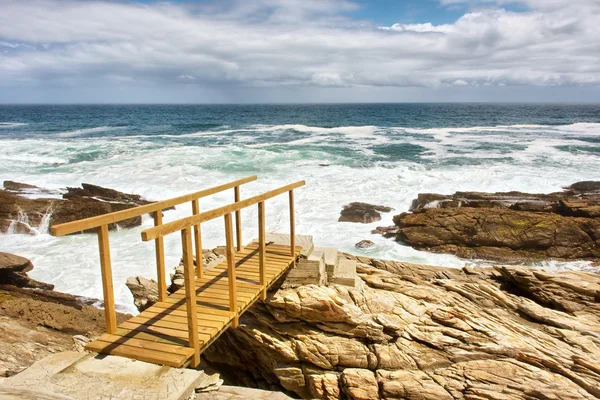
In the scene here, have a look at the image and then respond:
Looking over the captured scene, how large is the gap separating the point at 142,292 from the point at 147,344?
3669 mm

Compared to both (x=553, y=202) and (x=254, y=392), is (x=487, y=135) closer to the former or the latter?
(x=553, y=202)

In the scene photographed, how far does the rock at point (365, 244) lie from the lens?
602 inches

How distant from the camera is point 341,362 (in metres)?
6.85

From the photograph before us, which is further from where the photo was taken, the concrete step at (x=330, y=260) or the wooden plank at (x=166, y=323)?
the concrete step at (x=330, y=260)

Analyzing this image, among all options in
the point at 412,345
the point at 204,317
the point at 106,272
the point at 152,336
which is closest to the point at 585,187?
the point at 412,345

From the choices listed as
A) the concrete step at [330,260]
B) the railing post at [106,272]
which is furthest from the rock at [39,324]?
the concrete step at [330,260]

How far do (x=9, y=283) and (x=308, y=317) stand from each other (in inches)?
360

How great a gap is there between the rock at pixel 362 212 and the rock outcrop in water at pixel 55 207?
28.1 feet

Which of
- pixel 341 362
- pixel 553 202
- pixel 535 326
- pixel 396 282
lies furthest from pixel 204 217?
pixel 553 202

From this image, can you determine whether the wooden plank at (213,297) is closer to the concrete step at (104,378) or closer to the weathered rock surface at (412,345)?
the weathered rock surface at (412,345)

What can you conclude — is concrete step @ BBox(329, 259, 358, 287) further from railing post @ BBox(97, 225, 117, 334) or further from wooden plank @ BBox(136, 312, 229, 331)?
railing post @ BBox(97, 225, 117, 334)

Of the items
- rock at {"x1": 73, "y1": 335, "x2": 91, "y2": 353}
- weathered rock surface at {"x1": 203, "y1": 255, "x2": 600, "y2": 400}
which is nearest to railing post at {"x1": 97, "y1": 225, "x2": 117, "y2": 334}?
weathered rock surface at {"x1": 203, "y1": 255, "x2": 600, "y2": 400}

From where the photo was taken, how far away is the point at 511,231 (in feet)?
48.8

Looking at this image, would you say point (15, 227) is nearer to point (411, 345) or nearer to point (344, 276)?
point (344, 276)
